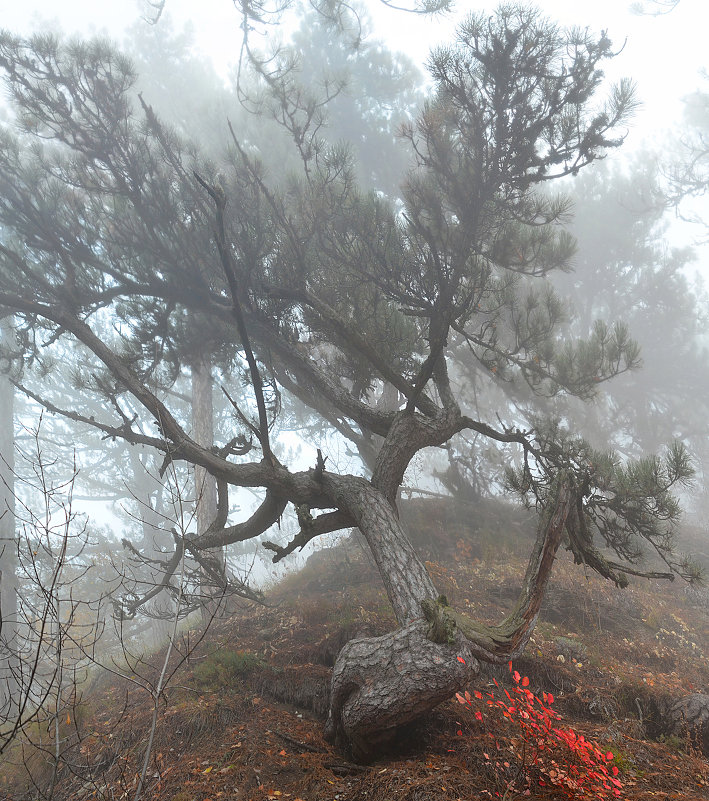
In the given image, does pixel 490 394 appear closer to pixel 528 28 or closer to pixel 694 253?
pixel 694 253

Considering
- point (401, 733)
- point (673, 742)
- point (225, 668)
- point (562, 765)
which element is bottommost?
point (673, 742)

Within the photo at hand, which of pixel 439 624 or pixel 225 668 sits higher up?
pixel 225 668

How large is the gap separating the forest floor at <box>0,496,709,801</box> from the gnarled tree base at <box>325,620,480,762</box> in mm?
182

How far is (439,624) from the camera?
319cm

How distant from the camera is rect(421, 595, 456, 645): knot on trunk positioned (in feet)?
10.5

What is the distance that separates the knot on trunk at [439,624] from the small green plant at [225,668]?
6.59 feet

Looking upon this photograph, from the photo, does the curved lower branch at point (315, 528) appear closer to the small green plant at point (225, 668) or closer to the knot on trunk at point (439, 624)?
the small green plant at point (225, 668)

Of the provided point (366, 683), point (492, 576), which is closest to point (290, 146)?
point (492, 576)

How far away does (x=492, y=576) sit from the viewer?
7281 millimetres

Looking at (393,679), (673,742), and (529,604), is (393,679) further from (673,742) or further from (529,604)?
(673,742)

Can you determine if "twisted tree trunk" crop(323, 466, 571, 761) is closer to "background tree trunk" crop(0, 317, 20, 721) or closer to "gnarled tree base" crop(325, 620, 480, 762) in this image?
"gnarled tree base" crop(325, 620, 480, 762)

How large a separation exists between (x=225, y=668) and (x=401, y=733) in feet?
5.99

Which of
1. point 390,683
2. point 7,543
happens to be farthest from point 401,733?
point 7,543

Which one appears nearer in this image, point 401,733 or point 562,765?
point 562,765
